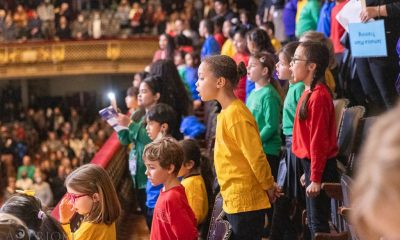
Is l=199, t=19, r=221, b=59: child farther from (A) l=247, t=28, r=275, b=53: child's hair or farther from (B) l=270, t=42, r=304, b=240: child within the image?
(B) l=270, t=42, r=304, b=240: child

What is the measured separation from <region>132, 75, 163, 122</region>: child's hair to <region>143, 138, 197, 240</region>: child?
167 cm

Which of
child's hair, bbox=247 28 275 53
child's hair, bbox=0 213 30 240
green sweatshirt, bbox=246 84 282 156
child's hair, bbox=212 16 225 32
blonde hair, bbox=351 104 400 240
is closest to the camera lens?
blonde hair, bbox=351 104 400 240

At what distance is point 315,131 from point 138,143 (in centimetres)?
162

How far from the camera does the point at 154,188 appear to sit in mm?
4219

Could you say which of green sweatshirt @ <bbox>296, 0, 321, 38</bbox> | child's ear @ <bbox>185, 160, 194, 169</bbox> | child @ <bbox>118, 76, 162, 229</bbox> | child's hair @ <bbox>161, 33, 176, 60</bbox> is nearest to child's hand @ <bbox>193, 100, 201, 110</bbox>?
child's hair @ <bbox>161, 33, 176, 60</bbox>

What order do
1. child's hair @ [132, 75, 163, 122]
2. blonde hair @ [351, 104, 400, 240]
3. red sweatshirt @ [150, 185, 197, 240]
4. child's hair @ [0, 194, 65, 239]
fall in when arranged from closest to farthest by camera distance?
blonde hair @ [351, 104, 400, 240]
child's hair @ [0, 194, 65, 239]
red sweatshirt @ [150, 185, 197, 240]
child's hair @ [132, 75, 163, 122]

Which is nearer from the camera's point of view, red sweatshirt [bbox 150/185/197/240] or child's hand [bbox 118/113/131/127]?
red sweatshirt [bbox 150/185/197/240]

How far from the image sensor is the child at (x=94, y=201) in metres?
3.06

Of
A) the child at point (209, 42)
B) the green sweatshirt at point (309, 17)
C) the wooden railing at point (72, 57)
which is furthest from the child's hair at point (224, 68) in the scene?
the wooden railing at point (72, 57)

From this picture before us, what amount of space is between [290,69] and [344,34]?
69.4 inches

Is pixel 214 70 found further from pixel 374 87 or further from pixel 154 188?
pixel 374 87

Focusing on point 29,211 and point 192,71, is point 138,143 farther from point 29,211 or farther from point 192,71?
point 192,71

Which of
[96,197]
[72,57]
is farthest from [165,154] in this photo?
[72,57]

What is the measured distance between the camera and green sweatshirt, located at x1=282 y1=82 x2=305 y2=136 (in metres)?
3.80
